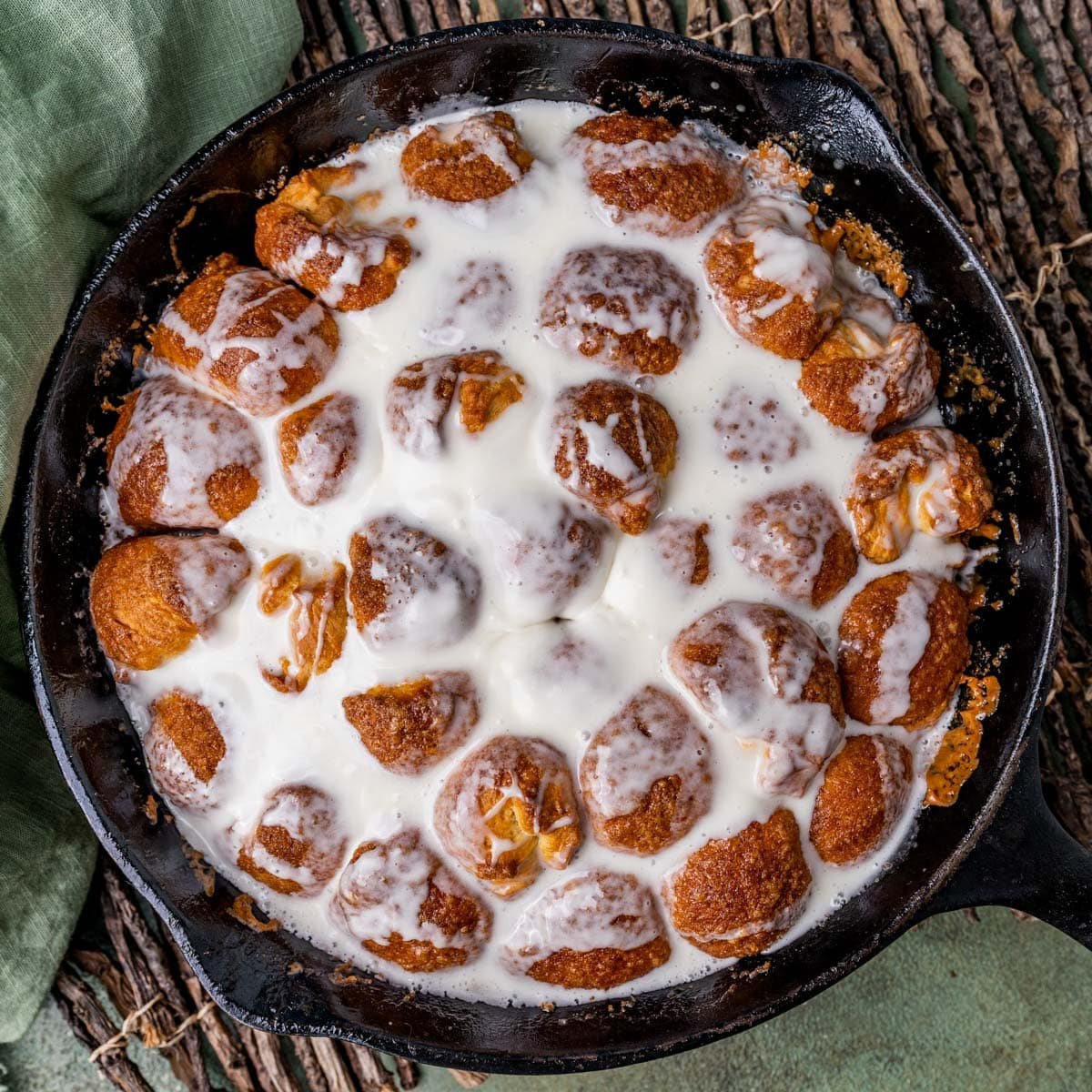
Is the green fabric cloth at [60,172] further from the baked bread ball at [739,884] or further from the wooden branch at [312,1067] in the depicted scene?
the baked bread ball at [739,884]

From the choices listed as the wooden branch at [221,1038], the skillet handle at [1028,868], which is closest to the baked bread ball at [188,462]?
the wooden branch at [221,1038]

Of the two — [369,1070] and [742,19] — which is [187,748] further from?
[742,19]

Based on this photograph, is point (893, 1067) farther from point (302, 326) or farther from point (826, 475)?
point (302, 326)

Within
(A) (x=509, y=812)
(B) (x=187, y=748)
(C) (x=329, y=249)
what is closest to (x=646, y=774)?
(A) (x=509, y=812)

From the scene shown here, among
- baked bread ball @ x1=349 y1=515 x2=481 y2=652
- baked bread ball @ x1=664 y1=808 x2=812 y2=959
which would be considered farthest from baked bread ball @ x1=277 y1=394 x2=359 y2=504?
baked bread ball @ x1=664 y1=808 x2=812 y2=959

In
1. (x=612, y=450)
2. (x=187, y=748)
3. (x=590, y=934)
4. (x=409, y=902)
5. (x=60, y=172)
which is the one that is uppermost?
(x=60, y=172)

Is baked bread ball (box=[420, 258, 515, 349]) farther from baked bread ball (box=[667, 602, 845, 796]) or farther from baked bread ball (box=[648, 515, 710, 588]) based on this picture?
baked bread ball (box=[667, 602, 845, 796])
